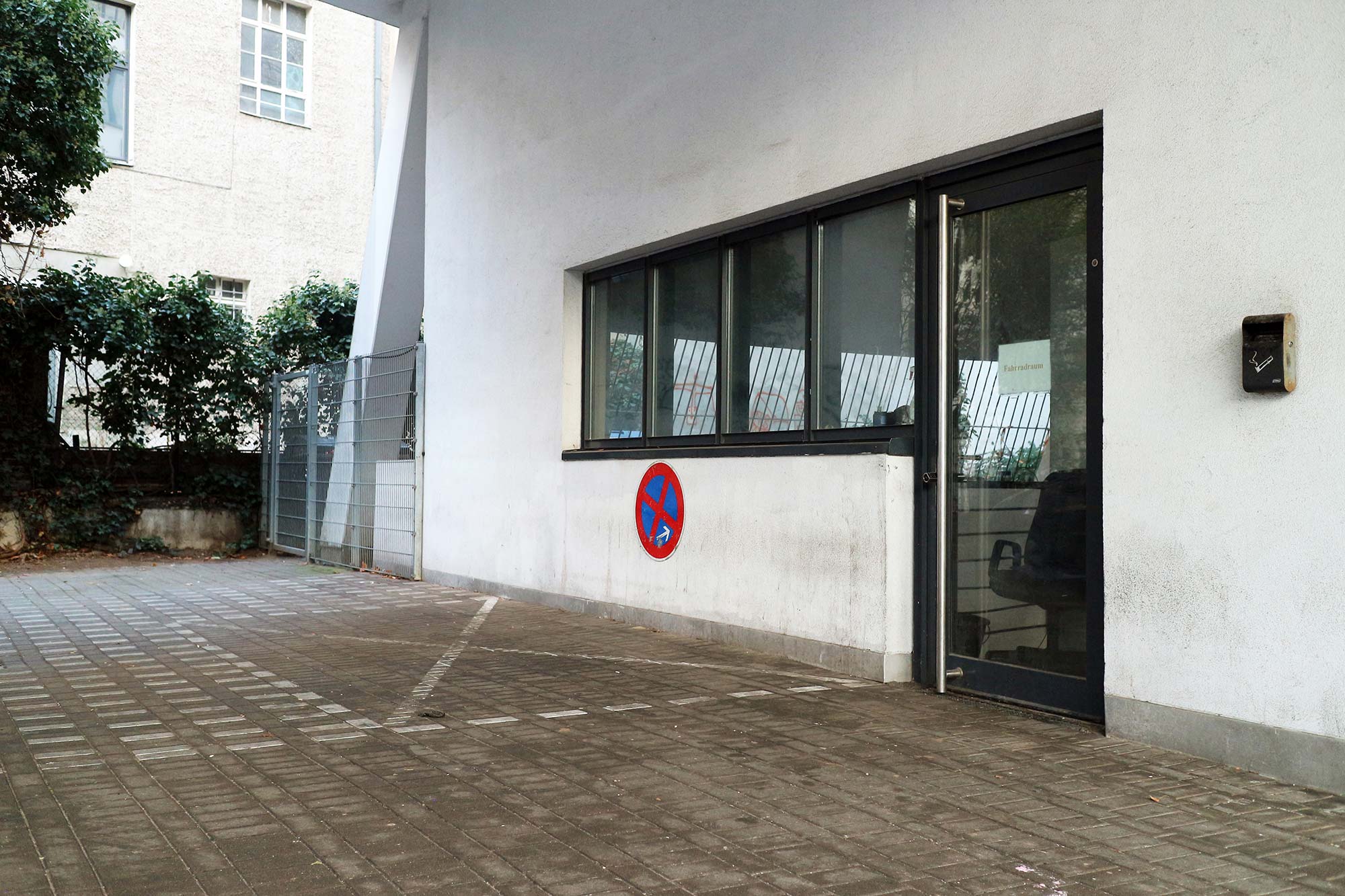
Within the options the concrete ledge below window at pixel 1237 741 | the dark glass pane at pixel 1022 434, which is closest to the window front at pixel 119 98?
the dark glass pane at pixel 1022 434

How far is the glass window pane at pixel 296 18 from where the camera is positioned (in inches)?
898

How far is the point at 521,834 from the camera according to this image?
379 centimetres

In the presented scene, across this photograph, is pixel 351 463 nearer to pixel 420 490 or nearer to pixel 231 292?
pixel 420 490

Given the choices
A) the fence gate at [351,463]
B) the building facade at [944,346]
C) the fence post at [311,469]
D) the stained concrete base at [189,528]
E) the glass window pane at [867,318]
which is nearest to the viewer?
the building facade at [944,346]

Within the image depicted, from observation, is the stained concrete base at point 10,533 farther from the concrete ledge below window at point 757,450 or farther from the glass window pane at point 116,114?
the glass window pane at point 116,114

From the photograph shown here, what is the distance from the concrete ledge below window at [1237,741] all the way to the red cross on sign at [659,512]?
150 inches

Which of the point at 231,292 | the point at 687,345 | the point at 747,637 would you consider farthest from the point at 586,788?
the point at 231,292

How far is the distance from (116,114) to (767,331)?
17.4 m

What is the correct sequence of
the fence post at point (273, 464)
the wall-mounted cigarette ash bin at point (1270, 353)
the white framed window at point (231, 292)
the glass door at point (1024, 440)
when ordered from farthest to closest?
the white framed window at point (231, 292)
the fence post at point (273, 464)
the glass door at point (1024, 440)
the wall-mounted cigarette ash bin at point (1270, 353)

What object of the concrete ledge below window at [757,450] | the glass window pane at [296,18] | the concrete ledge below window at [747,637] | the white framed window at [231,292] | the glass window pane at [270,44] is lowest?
the concrete ledge below window at [747,637]

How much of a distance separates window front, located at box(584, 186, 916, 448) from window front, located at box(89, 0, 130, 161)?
1453 cm

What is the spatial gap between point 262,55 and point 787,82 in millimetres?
18239

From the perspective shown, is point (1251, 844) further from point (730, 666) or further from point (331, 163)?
point (331, 163)

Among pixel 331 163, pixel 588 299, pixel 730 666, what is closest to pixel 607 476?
pixel 588 299
